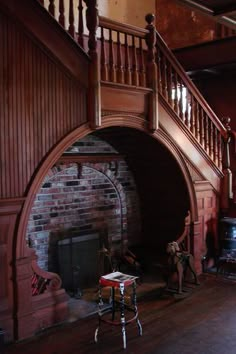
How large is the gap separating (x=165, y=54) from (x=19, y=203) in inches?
111

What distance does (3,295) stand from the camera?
3928mm

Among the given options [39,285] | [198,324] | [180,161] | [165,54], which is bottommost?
[198,324]

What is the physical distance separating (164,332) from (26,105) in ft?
8.25

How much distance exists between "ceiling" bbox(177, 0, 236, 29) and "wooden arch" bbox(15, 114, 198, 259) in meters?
1.96

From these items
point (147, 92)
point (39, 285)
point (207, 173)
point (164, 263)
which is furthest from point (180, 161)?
point (39, 285)

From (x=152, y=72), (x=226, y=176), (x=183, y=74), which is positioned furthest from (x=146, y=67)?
(x=226, y=176)

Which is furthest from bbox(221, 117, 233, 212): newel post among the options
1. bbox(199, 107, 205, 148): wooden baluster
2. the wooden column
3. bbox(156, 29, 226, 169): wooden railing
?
the wooden column

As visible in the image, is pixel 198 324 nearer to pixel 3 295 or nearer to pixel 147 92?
pixel 3 295

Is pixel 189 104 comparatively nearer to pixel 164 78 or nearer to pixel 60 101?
pixel 164 78

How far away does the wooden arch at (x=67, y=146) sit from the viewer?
158 inches

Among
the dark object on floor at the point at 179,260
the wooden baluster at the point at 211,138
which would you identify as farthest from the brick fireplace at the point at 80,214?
the wooden baluster at the point at 211,138

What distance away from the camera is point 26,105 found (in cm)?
400

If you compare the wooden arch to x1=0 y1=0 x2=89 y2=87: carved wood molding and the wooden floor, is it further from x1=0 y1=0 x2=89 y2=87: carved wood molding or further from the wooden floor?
the wooden floor

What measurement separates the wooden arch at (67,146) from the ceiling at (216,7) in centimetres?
196
